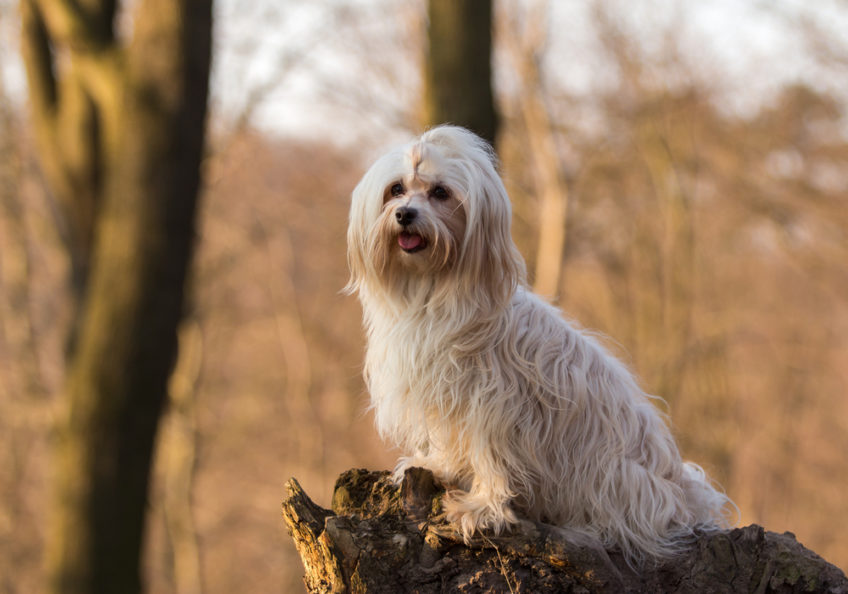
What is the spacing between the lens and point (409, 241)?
3254 mm

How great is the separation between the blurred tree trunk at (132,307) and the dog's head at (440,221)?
11.2ft

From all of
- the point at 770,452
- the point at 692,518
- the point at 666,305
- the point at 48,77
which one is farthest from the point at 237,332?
the point at 692,518

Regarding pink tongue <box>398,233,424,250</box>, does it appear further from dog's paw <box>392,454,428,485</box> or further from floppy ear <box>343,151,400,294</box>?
dog's paw <box>392,454,428,485</box>

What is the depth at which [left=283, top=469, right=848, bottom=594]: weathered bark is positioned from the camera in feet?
10.3

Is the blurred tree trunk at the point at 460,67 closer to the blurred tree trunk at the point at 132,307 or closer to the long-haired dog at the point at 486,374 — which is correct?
the blurred tree trunk at the point at 132,307

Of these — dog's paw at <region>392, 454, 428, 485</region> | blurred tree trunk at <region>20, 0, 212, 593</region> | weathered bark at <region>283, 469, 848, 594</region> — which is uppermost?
blurred tree trunk at <region>20, 0, 212, 593</region>

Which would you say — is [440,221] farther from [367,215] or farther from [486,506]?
[486,506]

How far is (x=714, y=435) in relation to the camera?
1786cm

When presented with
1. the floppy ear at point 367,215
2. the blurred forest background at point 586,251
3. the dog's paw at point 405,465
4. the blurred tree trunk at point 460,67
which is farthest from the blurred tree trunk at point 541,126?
the floppy ear at point 367,215

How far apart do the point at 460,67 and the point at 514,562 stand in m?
3.66

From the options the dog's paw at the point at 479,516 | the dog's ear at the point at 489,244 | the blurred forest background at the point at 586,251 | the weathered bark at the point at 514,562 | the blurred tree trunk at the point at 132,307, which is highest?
the blurred forest background at the point at 586,251

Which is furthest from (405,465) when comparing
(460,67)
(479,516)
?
(460,67)

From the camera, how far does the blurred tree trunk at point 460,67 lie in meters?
5.82

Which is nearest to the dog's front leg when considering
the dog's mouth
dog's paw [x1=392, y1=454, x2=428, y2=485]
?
dog's paw [x1=392, y1=454, x2=428, y2=485]
